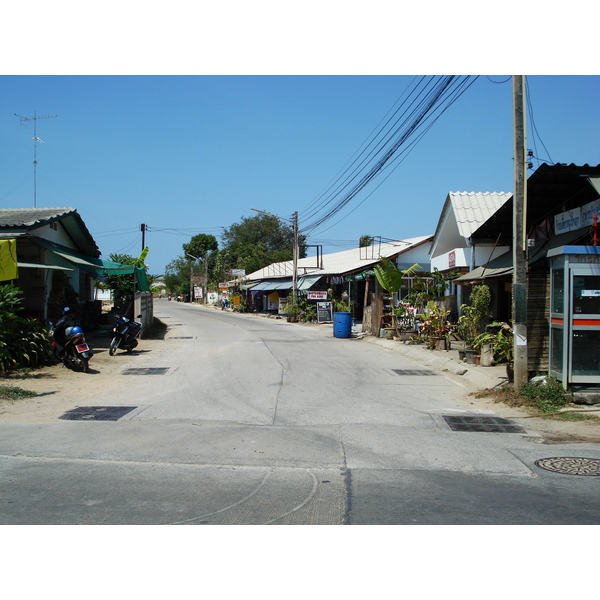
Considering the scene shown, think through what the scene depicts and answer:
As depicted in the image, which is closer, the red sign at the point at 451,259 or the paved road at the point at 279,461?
the paved road at the point at 279,461

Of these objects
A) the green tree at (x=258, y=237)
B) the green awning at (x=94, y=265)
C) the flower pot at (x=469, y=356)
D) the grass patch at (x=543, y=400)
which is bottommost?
the grass patch at (x=543, y=400)

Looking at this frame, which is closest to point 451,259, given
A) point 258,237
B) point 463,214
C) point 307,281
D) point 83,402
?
point 463,214

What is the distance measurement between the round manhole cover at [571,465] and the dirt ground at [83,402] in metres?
0.90

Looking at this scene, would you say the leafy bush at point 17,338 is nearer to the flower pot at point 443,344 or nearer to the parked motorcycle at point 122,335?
the parked motorcycle at point 122,335

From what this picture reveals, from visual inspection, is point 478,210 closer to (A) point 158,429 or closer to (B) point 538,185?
(B) point 538,185

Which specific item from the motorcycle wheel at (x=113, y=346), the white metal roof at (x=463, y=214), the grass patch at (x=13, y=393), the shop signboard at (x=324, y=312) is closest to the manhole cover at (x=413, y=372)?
the white metal roof at (x=463, y=214)

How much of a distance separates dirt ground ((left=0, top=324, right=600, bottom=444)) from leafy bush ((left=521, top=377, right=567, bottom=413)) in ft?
0.95

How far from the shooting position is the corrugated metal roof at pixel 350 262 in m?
30.5

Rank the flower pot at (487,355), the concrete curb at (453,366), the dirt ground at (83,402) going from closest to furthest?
the dirt ground at (83,402) < the concrete curb at (453,366) < the flower pot at (487,355)

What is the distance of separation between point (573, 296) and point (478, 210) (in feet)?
34.2

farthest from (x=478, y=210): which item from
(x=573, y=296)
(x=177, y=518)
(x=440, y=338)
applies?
(x=177, y=518)

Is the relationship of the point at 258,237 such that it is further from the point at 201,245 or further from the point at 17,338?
the point at 17,338

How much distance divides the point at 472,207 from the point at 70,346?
45.7ft

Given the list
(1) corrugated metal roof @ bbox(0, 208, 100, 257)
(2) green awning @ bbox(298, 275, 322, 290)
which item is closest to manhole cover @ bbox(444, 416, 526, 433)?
(1) corrugated metal roof @ bbox(0, 208, 100, 257)
